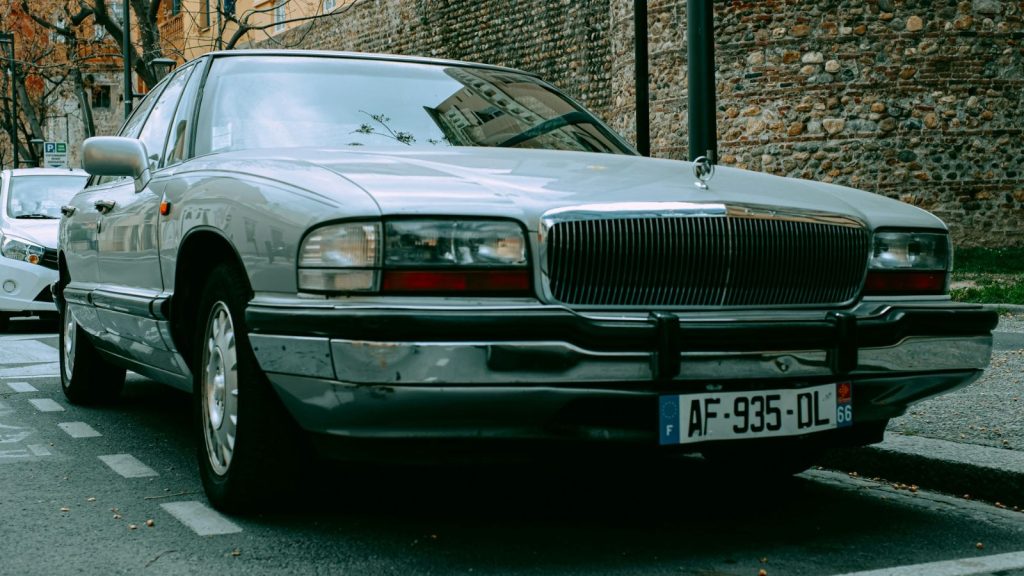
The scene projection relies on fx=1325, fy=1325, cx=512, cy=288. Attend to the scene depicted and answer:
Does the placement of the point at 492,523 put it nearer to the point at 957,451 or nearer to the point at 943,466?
the point at 943,466

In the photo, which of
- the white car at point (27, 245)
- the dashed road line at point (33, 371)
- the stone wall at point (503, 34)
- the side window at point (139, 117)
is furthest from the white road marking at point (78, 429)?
the stone wall at point (503, 34)

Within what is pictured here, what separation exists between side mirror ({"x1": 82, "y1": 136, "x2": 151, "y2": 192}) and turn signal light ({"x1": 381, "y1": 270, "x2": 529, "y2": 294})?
224 cm

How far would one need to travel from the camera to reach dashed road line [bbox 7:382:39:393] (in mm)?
8086

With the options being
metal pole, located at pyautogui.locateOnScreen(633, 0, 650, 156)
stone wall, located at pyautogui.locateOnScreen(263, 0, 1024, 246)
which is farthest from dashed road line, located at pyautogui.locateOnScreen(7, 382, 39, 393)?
stone wall, located at pyautogui.locateOnScreen(263, 0, 1024, 246)

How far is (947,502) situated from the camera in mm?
4801

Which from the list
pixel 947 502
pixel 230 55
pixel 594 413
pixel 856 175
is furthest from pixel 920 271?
pixel 856 175

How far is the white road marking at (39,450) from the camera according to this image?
19.1 ft

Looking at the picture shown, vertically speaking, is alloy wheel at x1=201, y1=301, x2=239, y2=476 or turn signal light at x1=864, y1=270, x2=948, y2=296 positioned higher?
turn signal light at x1=864, y1=270, x2=948, y2=296

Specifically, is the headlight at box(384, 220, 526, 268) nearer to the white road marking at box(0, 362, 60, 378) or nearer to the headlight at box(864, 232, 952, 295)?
the headlight at box(864, 232, 952, 295)

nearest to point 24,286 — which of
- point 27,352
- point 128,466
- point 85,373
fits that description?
point 27,352

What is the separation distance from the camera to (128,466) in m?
5.50

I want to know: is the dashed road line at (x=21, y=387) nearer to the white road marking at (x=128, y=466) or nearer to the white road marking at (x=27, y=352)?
the white road marking at (x=27, y=352)

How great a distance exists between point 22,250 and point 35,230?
380 mm

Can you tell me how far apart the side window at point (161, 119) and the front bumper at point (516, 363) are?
2.19 meters
